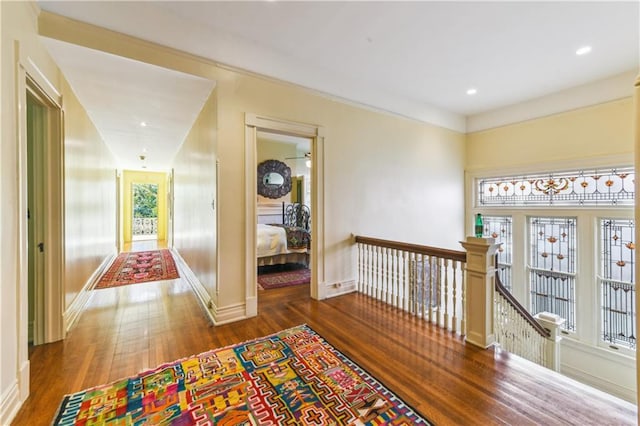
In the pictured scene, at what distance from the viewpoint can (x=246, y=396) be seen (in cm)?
169

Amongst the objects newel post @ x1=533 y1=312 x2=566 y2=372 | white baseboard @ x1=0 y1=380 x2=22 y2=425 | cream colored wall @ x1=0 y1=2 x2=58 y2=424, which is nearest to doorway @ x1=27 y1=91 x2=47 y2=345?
cream colored wall @ x1=0 y1=2 x2=58 y2=424

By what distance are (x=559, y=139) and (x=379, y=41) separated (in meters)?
3.45

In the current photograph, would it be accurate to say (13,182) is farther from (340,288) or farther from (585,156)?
(585,156)

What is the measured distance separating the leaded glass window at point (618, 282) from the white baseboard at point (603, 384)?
22.4 inches

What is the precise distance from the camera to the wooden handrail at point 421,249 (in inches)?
99.4

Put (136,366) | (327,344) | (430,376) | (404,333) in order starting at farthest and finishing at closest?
(404,333), (327,344), (136,366), (430,376)

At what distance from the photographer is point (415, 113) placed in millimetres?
4465

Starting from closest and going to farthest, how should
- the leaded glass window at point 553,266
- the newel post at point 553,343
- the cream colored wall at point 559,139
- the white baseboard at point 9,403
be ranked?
the white baseboard at point 9,403 < the newel post at point 553,343 < the cream colored wall at point 559,139 < the leaded glass window at point 553,266

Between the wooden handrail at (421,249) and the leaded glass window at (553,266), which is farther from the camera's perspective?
the leaded glass window at (553,266)

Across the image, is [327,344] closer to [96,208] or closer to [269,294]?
[269,294]

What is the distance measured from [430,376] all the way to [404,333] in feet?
2.13

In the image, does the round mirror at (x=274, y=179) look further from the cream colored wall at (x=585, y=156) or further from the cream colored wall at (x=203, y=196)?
the cream colored wall at (x=585, y=156)

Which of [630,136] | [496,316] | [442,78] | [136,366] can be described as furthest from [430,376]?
[630,136]

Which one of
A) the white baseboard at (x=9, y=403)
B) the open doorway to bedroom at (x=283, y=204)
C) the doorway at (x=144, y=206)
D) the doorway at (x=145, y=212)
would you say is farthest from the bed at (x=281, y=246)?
the doorway at (x=145, y=212)
